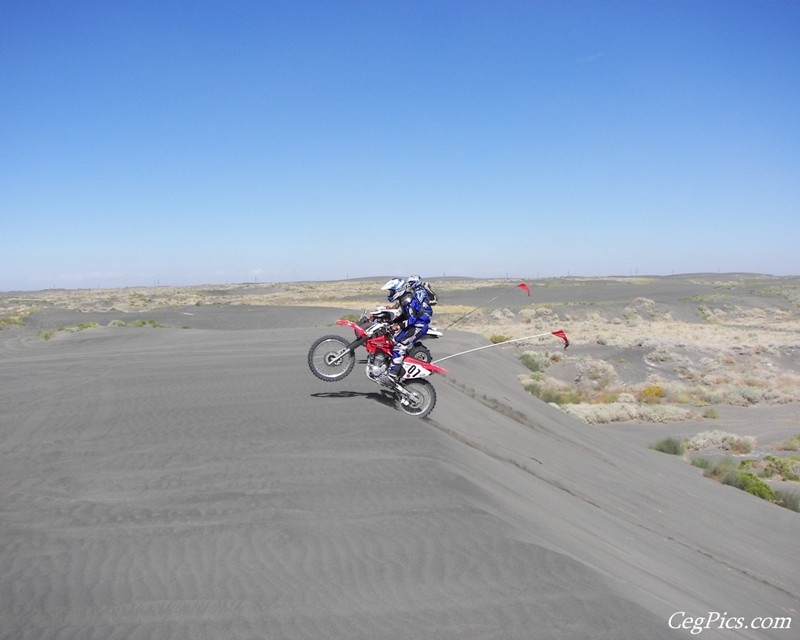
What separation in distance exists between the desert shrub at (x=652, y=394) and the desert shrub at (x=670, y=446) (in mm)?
6695

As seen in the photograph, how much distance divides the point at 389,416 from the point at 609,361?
24.2 m

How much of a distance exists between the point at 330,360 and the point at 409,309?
1.77 meters

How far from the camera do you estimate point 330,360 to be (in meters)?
11.8

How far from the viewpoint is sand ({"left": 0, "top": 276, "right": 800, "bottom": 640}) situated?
470cm

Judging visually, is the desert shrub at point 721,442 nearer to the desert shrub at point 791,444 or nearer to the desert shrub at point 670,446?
the desert shrub at point 670,446

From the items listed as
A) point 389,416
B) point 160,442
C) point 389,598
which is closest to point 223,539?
point 389,598

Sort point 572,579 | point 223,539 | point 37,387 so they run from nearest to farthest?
point 572,579 < point 223,539 < point 37,387

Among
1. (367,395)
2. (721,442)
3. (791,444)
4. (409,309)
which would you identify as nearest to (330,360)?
(367,395)

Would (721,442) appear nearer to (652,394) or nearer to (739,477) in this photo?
(739,477)

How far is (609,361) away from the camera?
32.4 meters

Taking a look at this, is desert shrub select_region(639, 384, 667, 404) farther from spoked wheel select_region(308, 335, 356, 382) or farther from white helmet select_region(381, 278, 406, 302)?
white helmet select_region(381, 278, 406, 302)

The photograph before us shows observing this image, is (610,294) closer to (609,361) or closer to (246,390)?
(609,361)

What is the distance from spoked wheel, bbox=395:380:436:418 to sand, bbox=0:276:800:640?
13.6 inches

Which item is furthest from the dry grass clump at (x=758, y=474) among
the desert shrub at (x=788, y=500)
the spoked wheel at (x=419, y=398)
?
the spoked wheel at (x=419, y=398)
